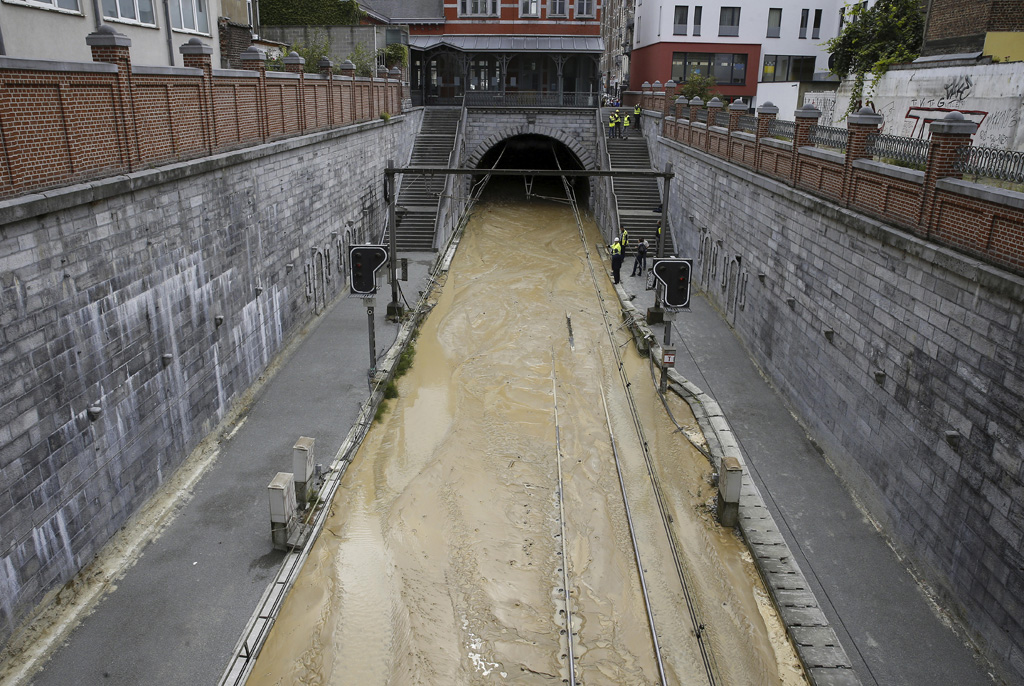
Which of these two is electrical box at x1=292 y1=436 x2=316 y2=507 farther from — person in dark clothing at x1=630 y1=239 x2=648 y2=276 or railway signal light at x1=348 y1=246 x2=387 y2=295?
person in dark clothing at x1=630 y1=239 x2=648 y2=276

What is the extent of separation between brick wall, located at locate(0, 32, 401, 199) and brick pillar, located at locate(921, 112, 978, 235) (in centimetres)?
1137

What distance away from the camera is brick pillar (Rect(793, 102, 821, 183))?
16.4 meters

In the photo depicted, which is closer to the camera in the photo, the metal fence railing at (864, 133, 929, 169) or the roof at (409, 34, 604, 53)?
the metal fence railing at (864, 133, 929, 169)

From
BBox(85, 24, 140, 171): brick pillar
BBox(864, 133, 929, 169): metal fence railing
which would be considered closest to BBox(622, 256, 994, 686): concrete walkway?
BBox(864, 133, 929, 169): metal fence railing

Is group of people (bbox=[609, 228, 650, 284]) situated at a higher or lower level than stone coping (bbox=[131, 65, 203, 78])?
lower

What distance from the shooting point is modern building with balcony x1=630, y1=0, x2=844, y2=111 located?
133 ft

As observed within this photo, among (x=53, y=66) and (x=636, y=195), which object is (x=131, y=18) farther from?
(x=636, y=195)

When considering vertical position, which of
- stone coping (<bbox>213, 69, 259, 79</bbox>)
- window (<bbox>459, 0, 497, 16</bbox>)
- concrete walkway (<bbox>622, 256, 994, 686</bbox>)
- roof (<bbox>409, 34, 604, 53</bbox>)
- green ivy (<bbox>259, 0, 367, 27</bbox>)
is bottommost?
concrete walkway (<bbox>622, 256, 994, 686</bbox>)

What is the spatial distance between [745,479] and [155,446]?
9089 mm

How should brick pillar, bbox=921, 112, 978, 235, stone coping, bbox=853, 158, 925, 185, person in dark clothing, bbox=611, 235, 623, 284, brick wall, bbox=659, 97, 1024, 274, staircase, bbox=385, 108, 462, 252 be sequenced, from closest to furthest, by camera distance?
brick wall, bbox=659, 97, 1024, 274 < brick pillar, bbox=921, 112, 978, 235 < stone coping, bbox=853, 158, 925, 185 < person in dark clothing, bbox=611, 235, 623, 284 < staircase, bbox=385, 108, 462, 252

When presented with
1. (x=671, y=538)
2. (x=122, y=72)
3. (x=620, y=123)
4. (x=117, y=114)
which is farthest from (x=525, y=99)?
(x=671, y=538)

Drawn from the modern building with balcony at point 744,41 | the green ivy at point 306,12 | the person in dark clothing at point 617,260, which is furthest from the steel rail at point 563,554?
the modern building with balcony at point 744,41

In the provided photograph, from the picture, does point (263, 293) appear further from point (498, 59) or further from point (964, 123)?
point (498, 59)

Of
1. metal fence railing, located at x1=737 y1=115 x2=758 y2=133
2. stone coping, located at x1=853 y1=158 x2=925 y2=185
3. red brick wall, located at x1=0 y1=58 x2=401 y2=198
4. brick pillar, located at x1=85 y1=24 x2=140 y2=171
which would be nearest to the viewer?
red brick wall, located at x1=0 y1=58 x2=401 y2=198
